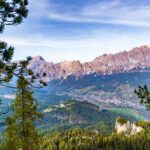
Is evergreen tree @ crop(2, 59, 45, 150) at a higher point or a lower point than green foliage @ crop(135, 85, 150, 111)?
lower

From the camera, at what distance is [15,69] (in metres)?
21.7

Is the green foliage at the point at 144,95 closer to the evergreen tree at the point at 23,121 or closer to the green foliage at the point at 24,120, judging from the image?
the evergreen tree at the point at 23,121

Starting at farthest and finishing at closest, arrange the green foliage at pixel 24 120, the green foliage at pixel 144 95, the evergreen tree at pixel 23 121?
the green foliage at pixel 24 120, the evergreen tree at pixel 23 121, the green foliage at pixel 144 95

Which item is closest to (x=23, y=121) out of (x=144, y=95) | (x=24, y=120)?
(x=24, y=120)

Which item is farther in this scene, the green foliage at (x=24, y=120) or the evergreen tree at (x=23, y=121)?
the green foliage at (x=24, y=120)

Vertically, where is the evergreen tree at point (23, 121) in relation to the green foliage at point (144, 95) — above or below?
below

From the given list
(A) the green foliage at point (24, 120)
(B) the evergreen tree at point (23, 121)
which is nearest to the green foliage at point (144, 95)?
(B) the evergreen tree at point (23, 121)

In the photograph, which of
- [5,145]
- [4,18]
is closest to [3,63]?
[4,18]

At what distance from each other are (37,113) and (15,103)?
10.0ft

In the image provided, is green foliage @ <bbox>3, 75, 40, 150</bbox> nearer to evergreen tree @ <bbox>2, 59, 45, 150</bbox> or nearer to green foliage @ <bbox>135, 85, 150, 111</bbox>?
evergreen tree @ <bbox>2, 59, 45, 150</bbox>

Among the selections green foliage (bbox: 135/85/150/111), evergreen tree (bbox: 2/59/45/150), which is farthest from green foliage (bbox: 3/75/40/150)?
green foliage (bbox: 135/85/150/111)

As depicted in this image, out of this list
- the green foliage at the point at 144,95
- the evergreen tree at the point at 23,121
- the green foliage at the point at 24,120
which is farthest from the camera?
the green foliage at the point at 24,120

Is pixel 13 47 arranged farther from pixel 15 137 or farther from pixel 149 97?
pixel 15 137

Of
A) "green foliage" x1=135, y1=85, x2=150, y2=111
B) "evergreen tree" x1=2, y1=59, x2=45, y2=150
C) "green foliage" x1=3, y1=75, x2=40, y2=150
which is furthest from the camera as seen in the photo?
"green foliage" x1=3, y1=75, x2=40, y2=150
